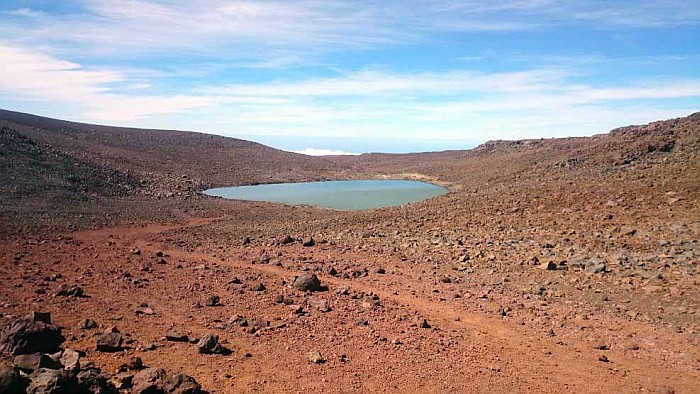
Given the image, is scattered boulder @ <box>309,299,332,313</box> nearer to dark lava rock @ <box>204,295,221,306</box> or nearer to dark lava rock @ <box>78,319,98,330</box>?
dark lava rock @ <box>204,295,221,306</box>

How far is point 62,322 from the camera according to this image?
27.0 ft

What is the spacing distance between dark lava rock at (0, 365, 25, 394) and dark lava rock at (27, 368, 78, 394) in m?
0.09

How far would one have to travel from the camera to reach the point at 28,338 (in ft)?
21.1

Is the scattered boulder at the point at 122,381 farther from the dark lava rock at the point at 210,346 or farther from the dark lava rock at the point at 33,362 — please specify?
the dark lava rock at the point at 210,346

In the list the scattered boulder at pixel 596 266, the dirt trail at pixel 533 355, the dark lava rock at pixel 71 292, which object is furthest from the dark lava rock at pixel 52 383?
the scattered boulder at pixel 596 266

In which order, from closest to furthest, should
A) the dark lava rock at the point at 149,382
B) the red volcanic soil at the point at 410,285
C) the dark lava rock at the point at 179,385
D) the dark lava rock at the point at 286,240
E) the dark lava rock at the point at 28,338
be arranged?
the dark lava rock at the point at 149,382
the dark lava rock at the point at 179,385
the dark lava rock at the point at 28,338
the red volcanic soil at the point at 410,285
the dark lava rock at the point at 286,240

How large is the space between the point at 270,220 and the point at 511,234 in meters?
13.0

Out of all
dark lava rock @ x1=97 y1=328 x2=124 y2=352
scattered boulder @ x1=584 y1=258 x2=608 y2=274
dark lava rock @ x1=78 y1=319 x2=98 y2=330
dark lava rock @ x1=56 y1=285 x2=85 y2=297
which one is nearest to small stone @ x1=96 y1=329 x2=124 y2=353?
dark lava rock @ x1=97 y1=328 x2=124 y2=352

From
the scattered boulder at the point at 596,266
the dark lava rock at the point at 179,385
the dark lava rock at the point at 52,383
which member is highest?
the scattered boulder at the point at 596,266

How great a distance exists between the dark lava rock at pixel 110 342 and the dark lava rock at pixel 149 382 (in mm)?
1635

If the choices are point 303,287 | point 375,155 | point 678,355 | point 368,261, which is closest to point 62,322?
point 303,287

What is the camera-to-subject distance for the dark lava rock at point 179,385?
567cm

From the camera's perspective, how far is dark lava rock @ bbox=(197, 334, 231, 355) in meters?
7.38

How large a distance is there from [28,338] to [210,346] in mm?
2356
